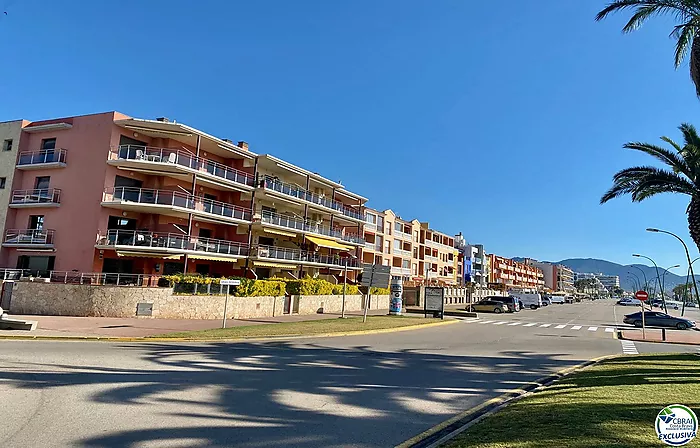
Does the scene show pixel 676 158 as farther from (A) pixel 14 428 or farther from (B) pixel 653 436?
(A) pixel 14 428

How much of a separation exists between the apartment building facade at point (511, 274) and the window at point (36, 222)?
344 ft

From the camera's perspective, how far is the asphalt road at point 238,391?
648 cm

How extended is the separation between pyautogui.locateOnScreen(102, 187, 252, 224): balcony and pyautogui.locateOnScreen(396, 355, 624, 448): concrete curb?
26.8 metres

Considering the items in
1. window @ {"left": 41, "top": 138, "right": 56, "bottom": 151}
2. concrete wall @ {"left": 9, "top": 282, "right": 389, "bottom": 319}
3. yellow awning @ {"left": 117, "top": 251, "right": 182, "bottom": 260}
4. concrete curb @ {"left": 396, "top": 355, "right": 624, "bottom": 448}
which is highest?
window @ {"left": 41, "top": 138, "right": 56, "bottom": 151}

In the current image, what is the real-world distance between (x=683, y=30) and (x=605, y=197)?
6.51 meters

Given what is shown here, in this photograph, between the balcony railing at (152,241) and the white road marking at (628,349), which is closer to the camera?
the white road marking at (628,349)

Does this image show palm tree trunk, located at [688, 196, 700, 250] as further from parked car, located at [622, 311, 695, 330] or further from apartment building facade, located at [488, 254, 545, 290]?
apartment building facade, located at [488, 254, 545, 290]

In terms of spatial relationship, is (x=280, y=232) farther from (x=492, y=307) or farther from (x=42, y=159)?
(x=492, y=307)

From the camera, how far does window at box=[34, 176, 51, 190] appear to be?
33.8m

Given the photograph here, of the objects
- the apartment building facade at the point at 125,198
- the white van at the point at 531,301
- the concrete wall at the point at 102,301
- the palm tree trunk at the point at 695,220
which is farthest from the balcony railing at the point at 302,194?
the palm tree trunk at the point at 695,220

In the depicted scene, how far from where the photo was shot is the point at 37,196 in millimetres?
33094

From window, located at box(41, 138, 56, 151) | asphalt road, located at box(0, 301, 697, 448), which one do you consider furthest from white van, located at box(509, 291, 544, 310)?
window, located at box(41, 138, 56, 151)

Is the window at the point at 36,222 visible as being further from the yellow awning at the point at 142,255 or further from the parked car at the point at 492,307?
the parked car at the point at 492,307

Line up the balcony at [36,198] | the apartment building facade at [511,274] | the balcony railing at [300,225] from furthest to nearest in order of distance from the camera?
the apartment building facade at [511,274]
the balcony railing at [300,225]
the balcony at [36,198]
